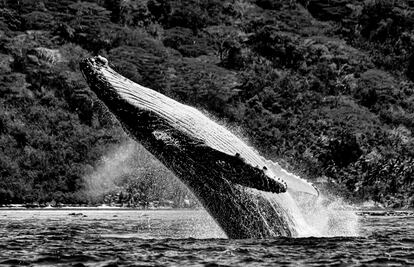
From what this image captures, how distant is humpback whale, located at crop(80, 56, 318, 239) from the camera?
Answer: 10.7 m

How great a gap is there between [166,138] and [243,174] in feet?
4.52

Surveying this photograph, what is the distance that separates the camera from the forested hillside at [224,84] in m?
54.6

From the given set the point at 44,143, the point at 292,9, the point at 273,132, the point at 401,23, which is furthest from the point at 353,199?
the point at 292,9

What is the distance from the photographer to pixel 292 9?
286ft

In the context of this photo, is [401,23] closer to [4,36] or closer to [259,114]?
[259,114]

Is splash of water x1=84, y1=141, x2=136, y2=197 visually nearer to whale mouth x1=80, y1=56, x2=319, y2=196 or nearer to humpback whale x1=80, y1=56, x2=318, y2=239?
humpback whale x1=80, y1=56, x2=318, y2=239

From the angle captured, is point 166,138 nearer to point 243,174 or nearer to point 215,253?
point 243,174

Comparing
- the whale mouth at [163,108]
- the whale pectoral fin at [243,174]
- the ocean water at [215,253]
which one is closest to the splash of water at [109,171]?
the ocean water at [215,253]

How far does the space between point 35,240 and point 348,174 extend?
138 feet

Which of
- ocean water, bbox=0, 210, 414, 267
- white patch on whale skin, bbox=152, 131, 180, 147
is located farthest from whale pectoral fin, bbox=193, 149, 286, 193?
ocean water, bbox=0, 210, 414, 267

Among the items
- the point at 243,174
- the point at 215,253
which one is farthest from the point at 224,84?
the point at 243,174

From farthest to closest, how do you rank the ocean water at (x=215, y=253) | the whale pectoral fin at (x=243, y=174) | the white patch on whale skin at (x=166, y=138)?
the white patch on whale skin at (x=166, y=138) < the ocean water at (x=215, y=253) < the whale pectoral fin at (x=243, y=174)

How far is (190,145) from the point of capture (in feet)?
35.5

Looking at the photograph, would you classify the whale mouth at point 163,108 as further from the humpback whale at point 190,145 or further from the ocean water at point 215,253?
the ocean water at point 215,253
